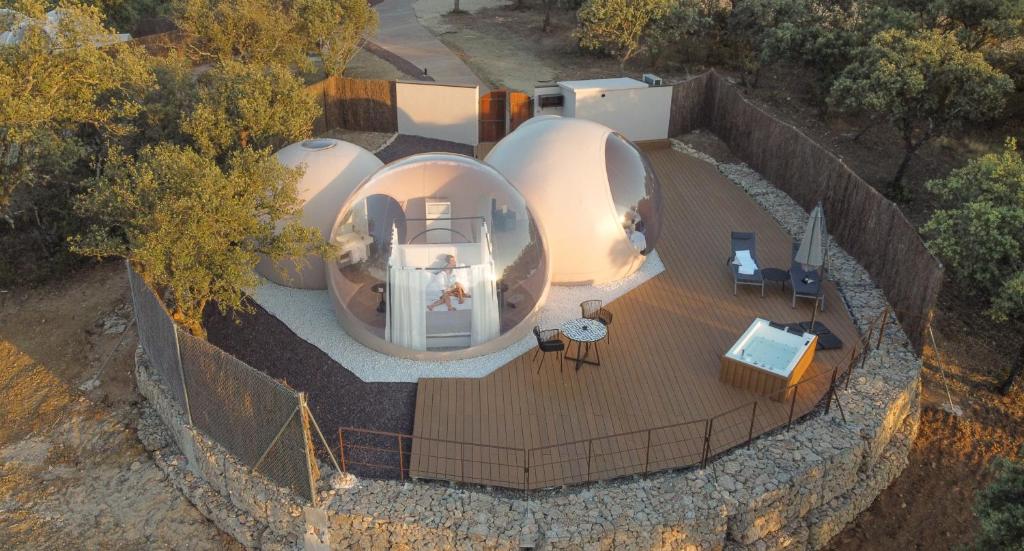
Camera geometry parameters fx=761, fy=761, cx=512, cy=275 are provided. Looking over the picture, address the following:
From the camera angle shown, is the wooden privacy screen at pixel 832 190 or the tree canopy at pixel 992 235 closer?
the tree canopy at pixel 992 235

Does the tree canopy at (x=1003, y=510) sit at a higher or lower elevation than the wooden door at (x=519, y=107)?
lower

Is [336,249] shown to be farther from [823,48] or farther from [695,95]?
[823,48]

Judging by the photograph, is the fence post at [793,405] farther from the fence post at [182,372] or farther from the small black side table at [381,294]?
the fence post at [182,372]

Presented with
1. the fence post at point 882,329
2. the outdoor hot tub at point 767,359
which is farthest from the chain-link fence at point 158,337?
the fence post at point 882,329

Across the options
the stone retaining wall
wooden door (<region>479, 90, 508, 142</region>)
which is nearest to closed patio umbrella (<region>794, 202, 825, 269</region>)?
the stone retaining wall

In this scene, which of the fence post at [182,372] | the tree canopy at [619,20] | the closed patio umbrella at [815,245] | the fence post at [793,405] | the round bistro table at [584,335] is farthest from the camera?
the tree canopy at [619,20]

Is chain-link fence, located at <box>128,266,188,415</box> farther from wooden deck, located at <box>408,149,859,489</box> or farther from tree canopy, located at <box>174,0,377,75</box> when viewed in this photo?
tree canopy, located at <box>174,0,377,75</box>

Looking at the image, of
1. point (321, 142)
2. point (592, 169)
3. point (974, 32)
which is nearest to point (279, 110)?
point (321, 142)
